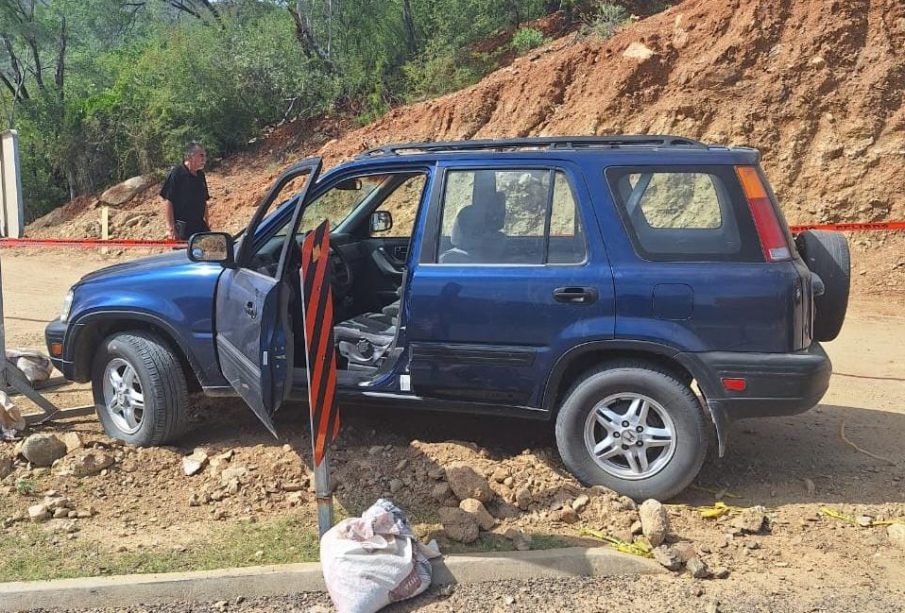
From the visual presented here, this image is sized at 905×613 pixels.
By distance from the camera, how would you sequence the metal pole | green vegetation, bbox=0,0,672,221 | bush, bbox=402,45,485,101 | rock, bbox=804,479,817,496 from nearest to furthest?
the metal pole → rock, bbox=804,479,817,496 → bush, bbox=402,45,485,101 → green vegetation, bbox=0,0,672,221

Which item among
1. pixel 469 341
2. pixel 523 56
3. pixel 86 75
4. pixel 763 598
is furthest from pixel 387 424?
pixel 86 75

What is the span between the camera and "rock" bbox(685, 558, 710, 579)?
3748 mm

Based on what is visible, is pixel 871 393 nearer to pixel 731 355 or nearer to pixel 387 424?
pixel 731 355

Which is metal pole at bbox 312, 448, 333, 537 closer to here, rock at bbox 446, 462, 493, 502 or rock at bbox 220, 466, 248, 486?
rock at bbox 446, 462, 493, 502

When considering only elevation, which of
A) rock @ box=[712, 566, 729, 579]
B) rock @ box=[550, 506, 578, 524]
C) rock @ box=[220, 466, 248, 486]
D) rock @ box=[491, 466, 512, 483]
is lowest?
rock @ box=[712, 566, 729, 579]

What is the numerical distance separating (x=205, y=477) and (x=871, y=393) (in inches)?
203

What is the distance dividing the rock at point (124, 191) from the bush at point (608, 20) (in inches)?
469

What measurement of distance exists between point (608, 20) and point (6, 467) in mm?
15674

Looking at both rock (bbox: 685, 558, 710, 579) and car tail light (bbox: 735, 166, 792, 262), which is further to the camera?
car tail light (bbox: 735, 166, 792, 262)

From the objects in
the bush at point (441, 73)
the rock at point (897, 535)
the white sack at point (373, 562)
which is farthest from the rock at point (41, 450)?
the bush at point (441, 73)

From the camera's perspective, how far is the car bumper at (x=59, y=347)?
17.5ft

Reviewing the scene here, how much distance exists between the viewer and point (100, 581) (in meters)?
3.70

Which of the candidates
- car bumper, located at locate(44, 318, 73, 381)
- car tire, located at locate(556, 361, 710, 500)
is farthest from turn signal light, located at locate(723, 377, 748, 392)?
car bumper, located at locate(44, 318, 73, 381)

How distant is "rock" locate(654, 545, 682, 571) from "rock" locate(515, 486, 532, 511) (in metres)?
0.73
